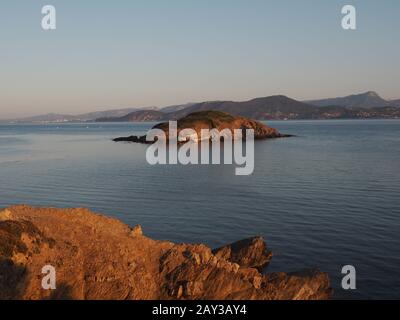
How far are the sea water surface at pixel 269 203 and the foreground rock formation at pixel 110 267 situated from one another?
4.74 meters

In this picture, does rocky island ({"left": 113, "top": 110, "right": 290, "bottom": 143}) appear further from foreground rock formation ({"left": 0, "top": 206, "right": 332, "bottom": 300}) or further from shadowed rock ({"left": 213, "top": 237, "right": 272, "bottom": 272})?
foreground rock formation ({"left": 0, "top": 206, "right": 332, "bottom": 300})

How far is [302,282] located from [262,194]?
2763cm

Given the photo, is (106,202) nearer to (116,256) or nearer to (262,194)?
(262,194)

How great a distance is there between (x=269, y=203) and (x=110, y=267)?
27.0 metres

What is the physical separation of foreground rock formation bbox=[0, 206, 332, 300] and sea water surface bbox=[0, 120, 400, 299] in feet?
15.5

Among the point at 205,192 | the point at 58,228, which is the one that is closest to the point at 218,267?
the point at 58,228

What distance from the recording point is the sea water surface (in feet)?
93.4

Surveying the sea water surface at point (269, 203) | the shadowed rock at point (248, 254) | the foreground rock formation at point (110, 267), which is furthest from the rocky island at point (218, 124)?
the foreground rock formation at point (110, 267)

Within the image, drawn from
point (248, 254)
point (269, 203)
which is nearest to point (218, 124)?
point (269, 203)

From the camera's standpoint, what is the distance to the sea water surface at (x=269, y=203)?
1121 inches

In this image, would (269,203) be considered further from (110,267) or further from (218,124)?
(218,124)

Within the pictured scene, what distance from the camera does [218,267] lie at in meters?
22.5

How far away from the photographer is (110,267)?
20.8m

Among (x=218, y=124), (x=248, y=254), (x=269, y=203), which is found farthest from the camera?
(x=218, y=124)
